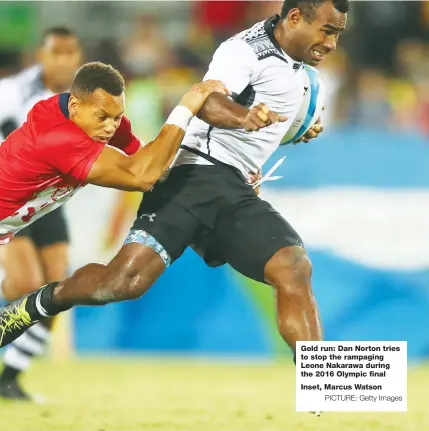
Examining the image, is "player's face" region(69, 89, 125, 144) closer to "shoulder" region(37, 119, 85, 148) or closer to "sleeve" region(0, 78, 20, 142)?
"shoulder" region(37, 119, 85, 148)

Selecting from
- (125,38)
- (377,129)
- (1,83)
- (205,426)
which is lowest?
(205,426)

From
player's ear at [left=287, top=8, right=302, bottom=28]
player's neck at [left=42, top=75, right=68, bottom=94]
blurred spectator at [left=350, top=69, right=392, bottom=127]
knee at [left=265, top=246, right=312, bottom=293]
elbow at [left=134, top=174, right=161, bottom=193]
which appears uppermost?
blurred spectator at [left=350, top=69, right=392, bottom=127]

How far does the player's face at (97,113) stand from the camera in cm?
566

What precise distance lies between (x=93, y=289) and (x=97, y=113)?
97 cm

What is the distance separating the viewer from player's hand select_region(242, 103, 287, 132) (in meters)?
5.25

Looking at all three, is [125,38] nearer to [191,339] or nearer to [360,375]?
[191,339]

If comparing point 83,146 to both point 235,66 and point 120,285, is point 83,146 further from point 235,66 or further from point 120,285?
point 235,66

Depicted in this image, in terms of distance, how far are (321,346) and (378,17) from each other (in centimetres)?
836

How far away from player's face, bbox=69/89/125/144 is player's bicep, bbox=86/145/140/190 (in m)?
0.18

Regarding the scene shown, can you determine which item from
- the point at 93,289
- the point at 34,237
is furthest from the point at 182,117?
the point at 34,237

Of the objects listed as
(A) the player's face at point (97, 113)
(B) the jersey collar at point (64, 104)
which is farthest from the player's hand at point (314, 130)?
(B) the jersey collar at point (64, 104)

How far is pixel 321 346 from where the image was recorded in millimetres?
5211

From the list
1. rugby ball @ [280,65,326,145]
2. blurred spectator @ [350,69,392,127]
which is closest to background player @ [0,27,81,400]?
rugby ball @ [280,65,326,145]

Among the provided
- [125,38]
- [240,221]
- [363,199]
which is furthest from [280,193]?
[240,221]
